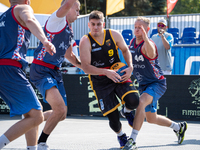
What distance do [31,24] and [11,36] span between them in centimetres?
33

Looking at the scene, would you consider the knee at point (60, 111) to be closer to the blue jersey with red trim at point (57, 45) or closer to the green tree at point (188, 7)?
the blue jersey with red trim at point (57, 45)

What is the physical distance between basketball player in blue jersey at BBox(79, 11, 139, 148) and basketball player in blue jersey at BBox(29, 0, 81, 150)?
1.04 ft

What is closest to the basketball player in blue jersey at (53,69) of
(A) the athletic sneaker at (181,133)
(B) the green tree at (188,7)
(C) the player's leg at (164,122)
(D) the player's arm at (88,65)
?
(D) the player's arm at (88,65)

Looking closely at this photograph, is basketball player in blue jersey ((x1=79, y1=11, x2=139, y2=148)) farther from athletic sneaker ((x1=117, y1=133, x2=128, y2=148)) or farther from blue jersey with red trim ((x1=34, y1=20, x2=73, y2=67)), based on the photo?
blue jersey with red trim ((x1=34, y1=20, x2=73, y2=67))

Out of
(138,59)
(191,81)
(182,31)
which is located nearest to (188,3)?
(182,31)

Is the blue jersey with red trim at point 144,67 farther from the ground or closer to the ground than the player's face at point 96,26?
closer to the ground

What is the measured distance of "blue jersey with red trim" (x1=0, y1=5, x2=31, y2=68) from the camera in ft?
11.3

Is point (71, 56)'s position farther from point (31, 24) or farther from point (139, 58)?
point (31, 24)

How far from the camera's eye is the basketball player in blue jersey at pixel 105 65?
4.63 metres

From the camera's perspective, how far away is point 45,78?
448cm

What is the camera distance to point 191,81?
8.16 m

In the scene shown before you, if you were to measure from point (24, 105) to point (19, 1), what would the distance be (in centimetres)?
117

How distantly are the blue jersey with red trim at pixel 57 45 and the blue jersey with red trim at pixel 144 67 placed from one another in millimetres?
1240

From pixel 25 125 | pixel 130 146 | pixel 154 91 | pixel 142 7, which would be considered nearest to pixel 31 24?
pixel 25 125
